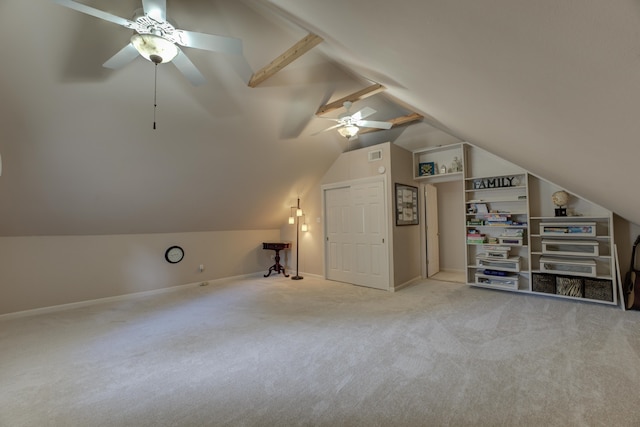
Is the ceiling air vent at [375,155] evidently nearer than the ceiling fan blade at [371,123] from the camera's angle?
No

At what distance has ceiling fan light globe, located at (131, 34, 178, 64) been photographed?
1.90m

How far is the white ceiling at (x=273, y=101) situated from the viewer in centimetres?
86

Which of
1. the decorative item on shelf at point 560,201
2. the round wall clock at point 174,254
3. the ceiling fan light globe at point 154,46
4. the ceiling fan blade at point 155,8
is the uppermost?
the ceiling fan blade at point 155,8

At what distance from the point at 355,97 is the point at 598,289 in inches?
169

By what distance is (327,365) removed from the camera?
7.48 feet

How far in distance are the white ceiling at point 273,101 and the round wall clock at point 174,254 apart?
40cm

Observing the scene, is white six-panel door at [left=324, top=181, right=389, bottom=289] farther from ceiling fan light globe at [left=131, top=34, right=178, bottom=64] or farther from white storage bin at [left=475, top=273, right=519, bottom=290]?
ceiling fan light globe at [left=131, top=34, right=178, bottom=64]

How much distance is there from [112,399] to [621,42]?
3.04 meters

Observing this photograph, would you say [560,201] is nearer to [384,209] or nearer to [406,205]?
[406,205]

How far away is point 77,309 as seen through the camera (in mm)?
3916

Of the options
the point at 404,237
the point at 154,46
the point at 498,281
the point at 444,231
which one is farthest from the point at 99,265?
the point at 444,231

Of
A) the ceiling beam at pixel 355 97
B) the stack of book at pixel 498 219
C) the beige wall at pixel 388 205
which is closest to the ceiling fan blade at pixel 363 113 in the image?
the ceiling beam at pixel 355 97

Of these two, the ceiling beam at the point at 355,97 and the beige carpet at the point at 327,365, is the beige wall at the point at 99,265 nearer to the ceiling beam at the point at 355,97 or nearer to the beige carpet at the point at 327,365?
the beige carpet at the point at 327,365

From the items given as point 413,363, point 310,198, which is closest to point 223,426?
point 413,363
